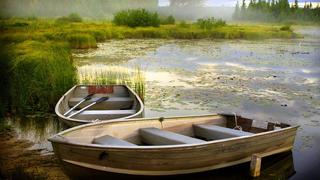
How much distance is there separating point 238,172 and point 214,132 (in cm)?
34

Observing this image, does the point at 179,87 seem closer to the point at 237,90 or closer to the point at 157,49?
the point at 237,90

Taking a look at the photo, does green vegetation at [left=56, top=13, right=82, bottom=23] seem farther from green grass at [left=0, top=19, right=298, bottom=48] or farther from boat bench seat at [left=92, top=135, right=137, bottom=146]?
boat bench seat at [left=92, top=135, right=137, bottom=146]

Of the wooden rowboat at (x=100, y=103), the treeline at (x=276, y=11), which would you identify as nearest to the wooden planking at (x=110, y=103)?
the wooden rowboat at (x=100, y=103)

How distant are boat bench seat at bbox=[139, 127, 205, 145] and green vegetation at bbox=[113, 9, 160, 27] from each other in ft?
30.1

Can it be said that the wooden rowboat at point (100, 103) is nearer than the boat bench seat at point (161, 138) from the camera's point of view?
No

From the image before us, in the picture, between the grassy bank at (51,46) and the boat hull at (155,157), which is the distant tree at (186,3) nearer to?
the grassy bank at (51,46)

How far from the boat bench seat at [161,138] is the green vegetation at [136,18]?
9.19 m

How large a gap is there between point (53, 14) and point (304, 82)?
625cm

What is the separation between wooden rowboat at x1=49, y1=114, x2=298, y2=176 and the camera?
243 cm

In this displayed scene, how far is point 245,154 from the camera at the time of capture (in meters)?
2.95

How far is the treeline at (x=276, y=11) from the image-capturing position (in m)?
4.42

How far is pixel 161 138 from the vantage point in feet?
9.26

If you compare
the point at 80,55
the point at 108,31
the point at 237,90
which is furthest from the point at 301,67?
the point at 108,31

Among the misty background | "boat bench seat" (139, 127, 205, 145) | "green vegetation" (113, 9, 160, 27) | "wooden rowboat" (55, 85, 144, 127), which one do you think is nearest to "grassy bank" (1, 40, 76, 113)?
"wooden rowboat" (55, 85, 144, 127)
